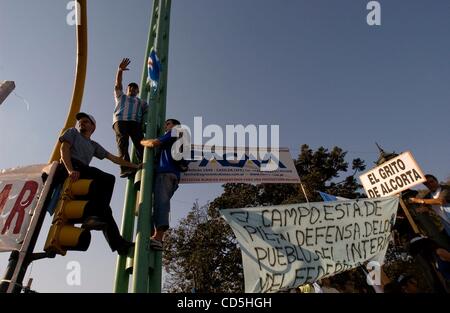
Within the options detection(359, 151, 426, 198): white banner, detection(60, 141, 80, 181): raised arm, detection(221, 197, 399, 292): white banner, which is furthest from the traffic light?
detection(359, 151, 426, 198): white banner

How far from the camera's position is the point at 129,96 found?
19.8 ft

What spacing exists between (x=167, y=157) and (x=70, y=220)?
1.66 meters

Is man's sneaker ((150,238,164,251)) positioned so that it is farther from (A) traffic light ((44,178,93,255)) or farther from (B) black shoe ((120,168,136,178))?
(B) black shoe ((120,168,136,178))

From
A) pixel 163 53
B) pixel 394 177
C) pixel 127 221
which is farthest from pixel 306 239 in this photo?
pixel 394 177

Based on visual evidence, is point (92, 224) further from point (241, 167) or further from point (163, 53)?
point (163, 53)

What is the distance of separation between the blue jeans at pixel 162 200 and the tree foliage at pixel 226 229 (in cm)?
2206

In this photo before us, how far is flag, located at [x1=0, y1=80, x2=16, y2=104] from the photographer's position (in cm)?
686

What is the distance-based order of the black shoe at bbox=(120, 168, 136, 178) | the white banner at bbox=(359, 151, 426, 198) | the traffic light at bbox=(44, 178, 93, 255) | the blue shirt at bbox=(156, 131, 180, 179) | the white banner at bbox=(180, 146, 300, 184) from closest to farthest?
1. the traffic light at bbox=(44, 178, 93, 255)
2. the blue shirt at bbox=(156, 131, 180, 179)
3. the black shoe at bbox=(120, 168, 136, 178)
4. the white banner at bbox=(180, 146, 300, 184)
5. the white banner at bbox=(359, 151, 426, 198)

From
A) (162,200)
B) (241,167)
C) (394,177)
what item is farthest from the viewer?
(394,177)

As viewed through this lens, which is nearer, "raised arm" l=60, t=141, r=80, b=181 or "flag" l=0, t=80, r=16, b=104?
"raised arm" l=60, t=141, r=80, b=181

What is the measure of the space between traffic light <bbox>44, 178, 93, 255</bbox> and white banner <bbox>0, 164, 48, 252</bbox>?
49 cm

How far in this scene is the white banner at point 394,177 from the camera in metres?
7.86

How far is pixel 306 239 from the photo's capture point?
4.56m
